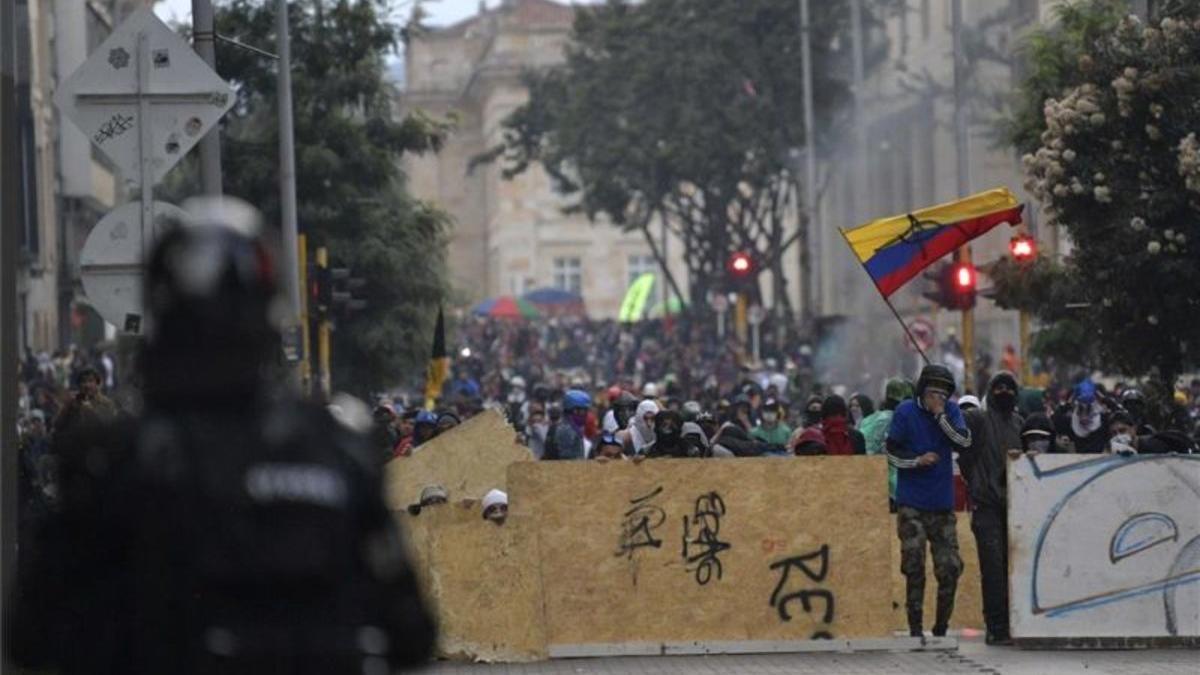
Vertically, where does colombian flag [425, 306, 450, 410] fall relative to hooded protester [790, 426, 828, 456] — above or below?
above

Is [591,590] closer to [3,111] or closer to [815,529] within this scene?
[815,529]

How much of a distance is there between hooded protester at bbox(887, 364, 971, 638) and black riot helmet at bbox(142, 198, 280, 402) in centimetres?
1119

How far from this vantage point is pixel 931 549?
16.0 metres

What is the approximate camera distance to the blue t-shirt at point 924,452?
15852mm

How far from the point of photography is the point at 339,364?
3809 cm

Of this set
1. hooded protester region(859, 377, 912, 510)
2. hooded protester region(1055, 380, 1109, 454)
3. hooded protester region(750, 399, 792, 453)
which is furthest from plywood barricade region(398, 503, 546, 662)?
hooded protester region(750, 399, 792, 453)

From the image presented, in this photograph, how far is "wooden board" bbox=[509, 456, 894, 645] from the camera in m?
15.4

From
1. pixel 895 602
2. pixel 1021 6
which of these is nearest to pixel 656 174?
pixel 1021 6

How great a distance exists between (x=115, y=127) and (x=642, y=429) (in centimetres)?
794

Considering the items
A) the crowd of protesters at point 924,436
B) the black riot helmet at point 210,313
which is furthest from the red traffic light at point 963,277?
the black riot helmet at point 210,313

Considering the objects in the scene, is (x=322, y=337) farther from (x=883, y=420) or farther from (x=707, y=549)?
(x=707, y=549)

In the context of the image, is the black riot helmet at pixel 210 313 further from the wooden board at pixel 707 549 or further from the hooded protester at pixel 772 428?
the hooded protester at pixel 772 428

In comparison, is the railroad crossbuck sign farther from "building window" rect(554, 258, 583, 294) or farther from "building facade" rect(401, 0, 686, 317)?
"building window" rect(554, 258, 583, 294)

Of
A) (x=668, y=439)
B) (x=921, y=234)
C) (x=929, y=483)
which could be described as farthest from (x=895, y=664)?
(x=921, y=234)
